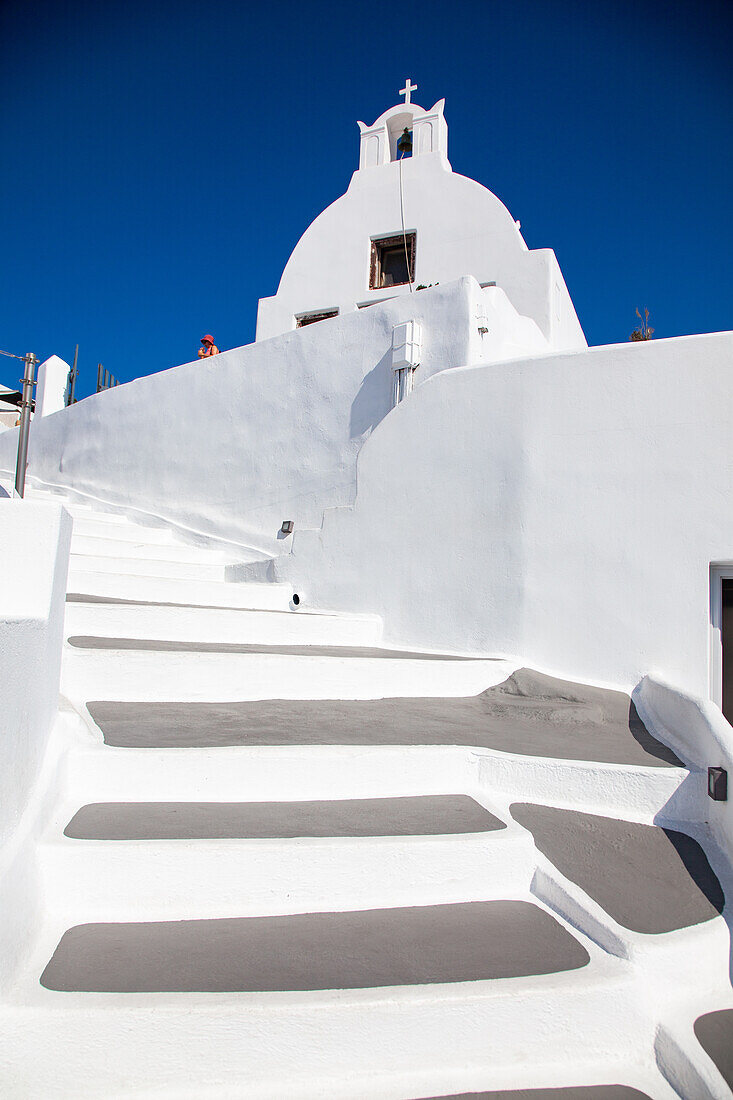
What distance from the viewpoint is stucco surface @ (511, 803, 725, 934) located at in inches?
91.0

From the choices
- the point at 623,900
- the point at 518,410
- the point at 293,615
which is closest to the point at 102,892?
the point at 623,900

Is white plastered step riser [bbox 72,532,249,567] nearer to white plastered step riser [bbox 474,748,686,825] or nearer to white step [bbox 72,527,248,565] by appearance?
white step [bbox 72,527,248,565]

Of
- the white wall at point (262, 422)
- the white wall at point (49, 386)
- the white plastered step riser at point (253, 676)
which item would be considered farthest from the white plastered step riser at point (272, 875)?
the white wall at point (49, 386)

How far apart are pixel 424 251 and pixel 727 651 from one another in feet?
24.8

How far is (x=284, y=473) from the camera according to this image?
7625 mm

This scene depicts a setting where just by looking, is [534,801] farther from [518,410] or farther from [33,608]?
[518,410]

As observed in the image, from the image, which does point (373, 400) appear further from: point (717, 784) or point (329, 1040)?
point (329, 1040)

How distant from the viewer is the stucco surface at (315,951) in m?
1.85

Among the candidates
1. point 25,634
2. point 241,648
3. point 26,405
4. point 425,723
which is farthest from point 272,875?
point 26,405

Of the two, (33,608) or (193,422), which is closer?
(33,608)

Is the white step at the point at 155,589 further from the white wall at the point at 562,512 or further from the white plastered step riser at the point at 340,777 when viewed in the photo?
the white plastered step riser at the point at 340,777

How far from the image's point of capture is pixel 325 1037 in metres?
1.77

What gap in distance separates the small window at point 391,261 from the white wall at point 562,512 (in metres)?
5.19

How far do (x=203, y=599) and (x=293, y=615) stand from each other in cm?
86
